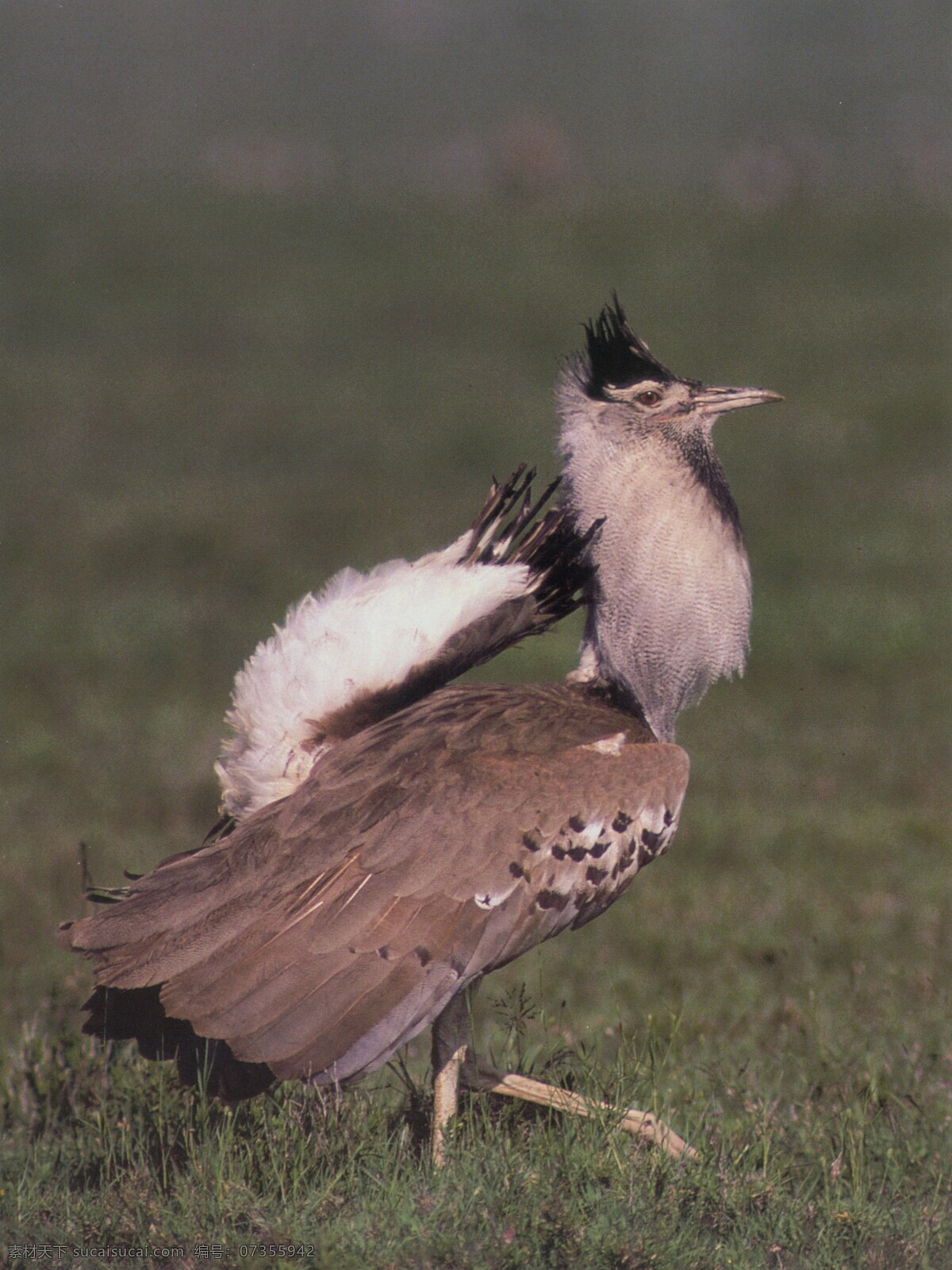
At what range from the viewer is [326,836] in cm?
330

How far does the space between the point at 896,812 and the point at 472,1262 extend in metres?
4.08

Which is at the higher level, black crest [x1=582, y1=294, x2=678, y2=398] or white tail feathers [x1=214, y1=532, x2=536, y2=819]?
black crest [x1=582, y1=294, x2=678, y2=398]

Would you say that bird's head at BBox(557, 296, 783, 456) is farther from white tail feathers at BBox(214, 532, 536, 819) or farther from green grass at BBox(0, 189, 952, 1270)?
green grass at BBox(0, 189, 952, 1270)

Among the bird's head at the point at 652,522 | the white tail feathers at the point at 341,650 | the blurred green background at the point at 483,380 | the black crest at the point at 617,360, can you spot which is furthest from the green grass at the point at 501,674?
the black crest at the point at 617,360

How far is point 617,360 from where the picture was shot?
12.8ft

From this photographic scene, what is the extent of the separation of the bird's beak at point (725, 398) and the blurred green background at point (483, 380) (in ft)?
4.40

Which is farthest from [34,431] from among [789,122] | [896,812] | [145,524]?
[896,812]

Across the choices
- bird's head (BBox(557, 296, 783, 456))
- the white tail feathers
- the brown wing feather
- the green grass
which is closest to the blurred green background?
the green grass

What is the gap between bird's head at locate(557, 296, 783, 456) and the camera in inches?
151

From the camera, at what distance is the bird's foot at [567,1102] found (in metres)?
3.26

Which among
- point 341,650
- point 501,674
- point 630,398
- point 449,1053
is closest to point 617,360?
point 630,398

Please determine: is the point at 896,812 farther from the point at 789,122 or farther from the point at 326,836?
the point at 789,122

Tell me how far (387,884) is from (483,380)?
1169 centimetres

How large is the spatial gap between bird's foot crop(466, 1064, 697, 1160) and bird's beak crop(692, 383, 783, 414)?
1.52m
